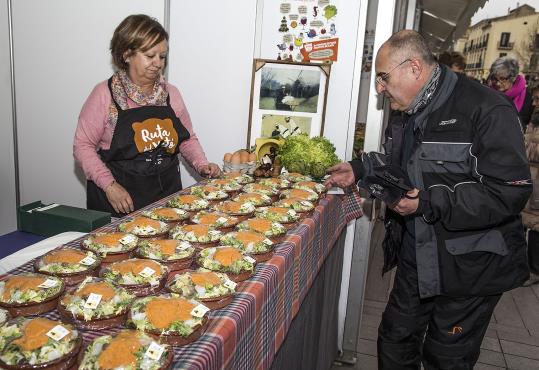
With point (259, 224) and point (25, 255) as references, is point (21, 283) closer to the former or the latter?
point (25, 255)

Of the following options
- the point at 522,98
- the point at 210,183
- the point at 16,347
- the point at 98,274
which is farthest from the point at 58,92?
the point at 522,98

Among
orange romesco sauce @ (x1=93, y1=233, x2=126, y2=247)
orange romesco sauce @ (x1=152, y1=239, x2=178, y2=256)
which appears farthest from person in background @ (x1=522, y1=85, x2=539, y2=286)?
orange romesco sauce @ (x1=93, y1=233, x2=126, y2=247)

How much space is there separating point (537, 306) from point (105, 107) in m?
4.32

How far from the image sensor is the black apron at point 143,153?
2.70m

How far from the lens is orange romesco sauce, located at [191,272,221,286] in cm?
138

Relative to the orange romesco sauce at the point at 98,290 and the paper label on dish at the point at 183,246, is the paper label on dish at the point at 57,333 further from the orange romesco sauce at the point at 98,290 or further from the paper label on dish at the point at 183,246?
the paper label on dish at the point at 183,246

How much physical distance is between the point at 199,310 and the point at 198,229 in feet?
2.03

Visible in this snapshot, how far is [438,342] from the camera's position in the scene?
234 centimetres

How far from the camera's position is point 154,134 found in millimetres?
2811

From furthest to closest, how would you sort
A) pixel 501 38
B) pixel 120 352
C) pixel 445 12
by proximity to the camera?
A: pixel 501 38, pixel 445 12, pixel 120 352

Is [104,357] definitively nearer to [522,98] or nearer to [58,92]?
[58,92]

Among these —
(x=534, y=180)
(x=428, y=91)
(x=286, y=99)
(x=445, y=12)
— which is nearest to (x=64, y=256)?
(x=428, y=91)

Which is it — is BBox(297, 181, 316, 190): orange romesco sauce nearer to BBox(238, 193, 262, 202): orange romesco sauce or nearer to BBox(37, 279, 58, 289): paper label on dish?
BBox(238, 193, 262, 202): orange romesco sauce

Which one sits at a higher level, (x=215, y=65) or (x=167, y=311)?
(x=215, y=65)
